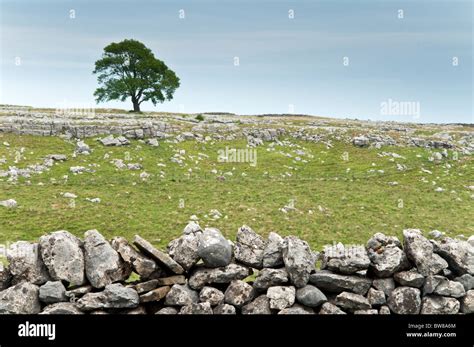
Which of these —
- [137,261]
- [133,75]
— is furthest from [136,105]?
[137,261]

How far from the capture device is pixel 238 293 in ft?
28.8

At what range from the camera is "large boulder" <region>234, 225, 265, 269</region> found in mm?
9111

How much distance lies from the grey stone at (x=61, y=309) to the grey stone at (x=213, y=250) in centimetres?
282

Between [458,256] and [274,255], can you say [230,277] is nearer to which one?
[274,255]

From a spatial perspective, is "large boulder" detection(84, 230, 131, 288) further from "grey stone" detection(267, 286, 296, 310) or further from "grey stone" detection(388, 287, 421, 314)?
"grey stone" detection(388, 287, 421, 314)

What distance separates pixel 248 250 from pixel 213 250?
2.96ft

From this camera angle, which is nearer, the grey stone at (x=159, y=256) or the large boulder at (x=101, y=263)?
the large boulder at (x=101, y=263)

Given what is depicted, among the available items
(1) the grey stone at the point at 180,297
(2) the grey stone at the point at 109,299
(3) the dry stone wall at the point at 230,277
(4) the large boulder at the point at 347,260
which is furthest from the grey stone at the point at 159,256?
(4) the large boulder at the point at 347,260

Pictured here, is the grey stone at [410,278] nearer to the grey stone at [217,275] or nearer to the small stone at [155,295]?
the grey stone at [217,275]

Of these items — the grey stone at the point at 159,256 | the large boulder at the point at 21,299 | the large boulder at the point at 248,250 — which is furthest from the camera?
the large boulder at the point at 248,250

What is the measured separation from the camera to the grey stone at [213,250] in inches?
345

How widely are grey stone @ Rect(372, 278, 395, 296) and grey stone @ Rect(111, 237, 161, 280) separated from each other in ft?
16.6

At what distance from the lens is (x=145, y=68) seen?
216 ft
